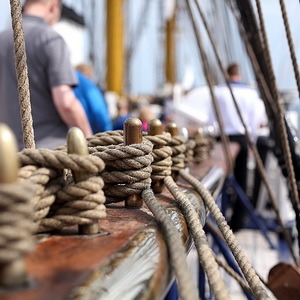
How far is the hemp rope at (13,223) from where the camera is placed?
0.59 m

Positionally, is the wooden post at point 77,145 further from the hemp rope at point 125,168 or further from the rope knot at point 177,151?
the rope knot at point 177,151

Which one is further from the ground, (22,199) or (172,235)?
(22,199)

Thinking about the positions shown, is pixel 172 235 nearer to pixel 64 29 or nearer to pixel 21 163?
pixel 21 163

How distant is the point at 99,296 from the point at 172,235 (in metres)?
0.24

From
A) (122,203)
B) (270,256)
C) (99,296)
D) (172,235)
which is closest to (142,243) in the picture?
(172,235)

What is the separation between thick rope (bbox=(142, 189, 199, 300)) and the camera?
697mm

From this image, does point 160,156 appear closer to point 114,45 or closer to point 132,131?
point 132,131

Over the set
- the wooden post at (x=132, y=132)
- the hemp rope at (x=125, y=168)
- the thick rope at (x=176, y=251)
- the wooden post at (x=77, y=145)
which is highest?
the wooden post at (x=77, y=145)

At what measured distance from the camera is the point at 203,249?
0.89 meters

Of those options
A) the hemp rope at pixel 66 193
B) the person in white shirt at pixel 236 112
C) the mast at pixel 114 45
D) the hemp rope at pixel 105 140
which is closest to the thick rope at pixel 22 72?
the hemp rope at pixel 105 140

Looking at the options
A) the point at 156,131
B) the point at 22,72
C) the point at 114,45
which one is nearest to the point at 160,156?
the point at 156,131

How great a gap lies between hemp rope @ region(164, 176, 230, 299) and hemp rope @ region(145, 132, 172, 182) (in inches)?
0.8

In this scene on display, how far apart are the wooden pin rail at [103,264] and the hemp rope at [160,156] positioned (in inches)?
10.2

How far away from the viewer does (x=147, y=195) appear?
1046mm
